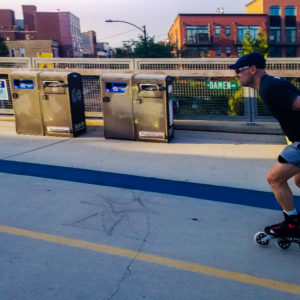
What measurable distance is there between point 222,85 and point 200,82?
19.8 inches

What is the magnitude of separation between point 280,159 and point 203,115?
17.6ft

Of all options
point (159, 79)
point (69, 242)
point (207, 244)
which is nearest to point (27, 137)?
point (159, 79)

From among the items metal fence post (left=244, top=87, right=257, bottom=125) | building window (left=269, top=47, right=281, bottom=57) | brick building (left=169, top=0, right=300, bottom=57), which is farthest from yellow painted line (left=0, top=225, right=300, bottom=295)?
building window (left=269, top=47, right=281, bottom=57)

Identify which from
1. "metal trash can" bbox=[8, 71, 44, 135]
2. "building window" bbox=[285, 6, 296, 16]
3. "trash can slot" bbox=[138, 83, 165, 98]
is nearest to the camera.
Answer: "trash can slot" bbox=[138, 83, 165, 98]

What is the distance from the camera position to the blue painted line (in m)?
4.77

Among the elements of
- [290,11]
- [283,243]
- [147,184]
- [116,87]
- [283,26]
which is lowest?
[283,243]

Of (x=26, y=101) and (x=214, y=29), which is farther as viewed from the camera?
(x=214, y=29)

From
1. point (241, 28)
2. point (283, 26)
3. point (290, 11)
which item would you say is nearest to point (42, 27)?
point (241, 28)

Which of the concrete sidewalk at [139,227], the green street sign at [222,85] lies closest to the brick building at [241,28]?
the green street sign at [222,85]

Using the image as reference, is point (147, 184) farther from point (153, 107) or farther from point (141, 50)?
point (141, 50)

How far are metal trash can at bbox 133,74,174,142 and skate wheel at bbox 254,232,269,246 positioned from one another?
4.59 meters

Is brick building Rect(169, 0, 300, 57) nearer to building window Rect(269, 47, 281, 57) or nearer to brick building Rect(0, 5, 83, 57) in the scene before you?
building window Rect(269, 47, 281, 57)

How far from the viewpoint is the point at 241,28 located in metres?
61.7

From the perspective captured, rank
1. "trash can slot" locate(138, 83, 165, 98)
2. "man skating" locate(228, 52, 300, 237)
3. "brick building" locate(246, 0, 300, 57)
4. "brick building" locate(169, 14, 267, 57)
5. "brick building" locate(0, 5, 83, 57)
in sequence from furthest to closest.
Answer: "brick building" locate(0, 5, 83, 57) → "brick building" locate(246, 0, 300, 57) → "brick building" locate(169, 14, 267, 57) → "trash can slot" locate(138, 83, 165, 98) → "man skating" locate(228, 52, 300, 237)
